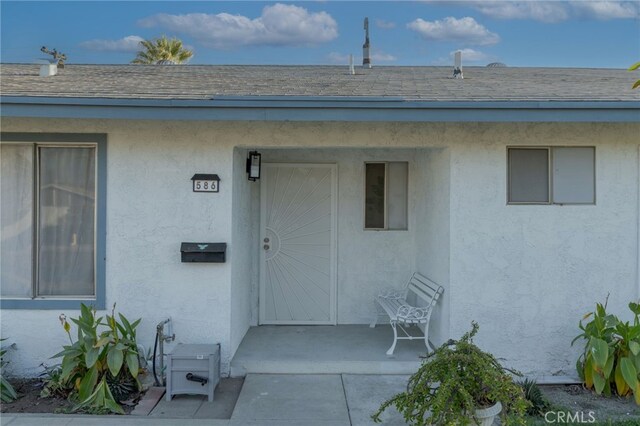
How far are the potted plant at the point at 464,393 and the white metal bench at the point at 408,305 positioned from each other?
1.94m

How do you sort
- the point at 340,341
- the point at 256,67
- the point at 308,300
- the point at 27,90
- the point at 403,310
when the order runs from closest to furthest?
the point at 27,90
the point at 403,310
the point at 340,341
the point at 308,300
the point at 256,67

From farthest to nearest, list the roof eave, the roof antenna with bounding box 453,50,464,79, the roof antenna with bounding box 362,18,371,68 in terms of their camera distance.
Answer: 1. the roof antenna with bounding box 362,18,371,68
2. the roof antenna with bounding box 453,50,464,79
3. the roof eave

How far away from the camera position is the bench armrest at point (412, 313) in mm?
5789

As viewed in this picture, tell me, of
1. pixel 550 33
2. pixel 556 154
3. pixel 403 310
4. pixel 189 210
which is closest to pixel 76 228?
pixel 189 210

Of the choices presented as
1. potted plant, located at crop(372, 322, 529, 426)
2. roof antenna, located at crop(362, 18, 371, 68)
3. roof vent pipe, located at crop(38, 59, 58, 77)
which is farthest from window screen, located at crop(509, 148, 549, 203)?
roof vent pipe, located at crop(38, 59, 58, 77)

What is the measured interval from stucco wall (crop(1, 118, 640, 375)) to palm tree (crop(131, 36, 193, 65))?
54.3ft

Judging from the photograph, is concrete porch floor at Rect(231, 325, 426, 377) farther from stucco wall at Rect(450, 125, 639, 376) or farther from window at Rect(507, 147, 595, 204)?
window at Rect(507, 147, 595, 204)

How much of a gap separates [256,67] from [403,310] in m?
5.07

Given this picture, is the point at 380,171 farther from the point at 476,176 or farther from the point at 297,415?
the point at 297,415

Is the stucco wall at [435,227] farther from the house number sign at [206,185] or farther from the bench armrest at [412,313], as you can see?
the house number sign at [206,185]

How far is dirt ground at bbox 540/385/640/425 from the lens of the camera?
4.52m

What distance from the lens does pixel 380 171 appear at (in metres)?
7.30

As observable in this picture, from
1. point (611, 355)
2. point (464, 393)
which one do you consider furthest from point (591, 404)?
point (464, 393)

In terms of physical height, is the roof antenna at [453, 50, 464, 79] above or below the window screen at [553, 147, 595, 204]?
above
